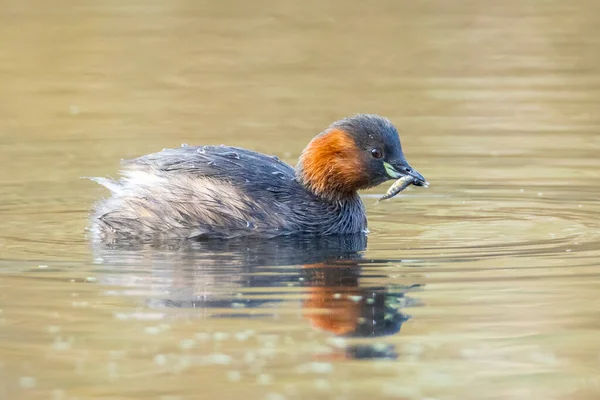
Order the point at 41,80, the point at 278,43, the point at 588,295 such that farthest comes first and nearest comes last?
the point at 278,43, the point at 41,80, the point at 588,295

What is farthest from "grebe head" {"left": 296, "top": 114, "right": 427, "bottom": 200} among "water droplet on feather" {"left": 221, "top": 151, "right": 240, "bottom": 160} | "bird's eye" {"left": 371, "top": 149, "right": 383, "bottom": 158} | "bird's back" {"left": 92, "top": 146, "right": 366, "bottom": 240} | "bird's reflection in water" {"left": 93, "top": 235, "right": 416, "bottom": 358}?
"water droplet on feather" {"left": 221, "top": 151, "right": 240, "bottom": 160}

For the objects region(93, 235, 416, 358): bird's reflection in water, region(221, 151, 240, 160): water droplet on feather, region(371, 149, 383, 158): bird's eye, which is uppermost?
region(221, 151, 240, 160): water droplet on feather

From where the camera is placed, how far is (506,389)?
19.6 feet

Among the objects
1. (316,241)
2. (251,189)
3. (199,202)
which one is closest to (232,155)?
(251,189)

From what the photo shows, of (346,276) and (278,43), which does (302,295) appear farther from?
(278,43)

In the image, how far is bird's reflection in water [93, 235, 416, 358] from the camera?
23.3 ft

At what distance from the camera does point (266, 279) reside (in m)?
7.93

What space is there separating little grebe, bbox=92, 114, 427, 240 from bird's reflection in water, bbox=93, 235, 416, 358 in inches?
6.0

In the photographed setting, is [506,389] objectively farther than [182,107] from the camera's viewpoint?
No

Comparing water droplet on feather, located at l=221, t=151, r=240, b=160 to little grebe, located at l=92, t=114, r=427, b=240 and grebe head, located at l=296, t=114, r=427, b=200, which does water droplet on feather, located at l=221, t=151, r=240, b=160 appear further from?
grebe head, located at l=296, t=114, r=427, b=200

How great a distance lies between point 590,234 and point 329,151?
1992 mm

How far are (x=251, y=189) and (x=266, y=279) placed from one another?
1544mm

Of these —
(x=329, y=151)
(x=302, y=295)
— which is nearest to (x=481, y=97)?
(x=329, y=151)

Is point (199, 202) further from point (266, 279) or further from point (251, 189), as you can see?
point (266, 279)
